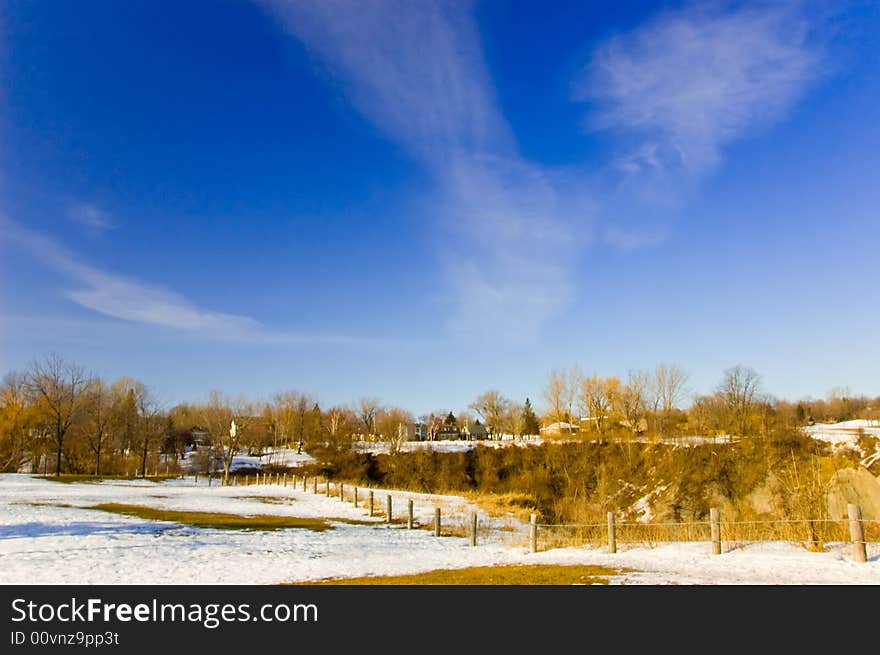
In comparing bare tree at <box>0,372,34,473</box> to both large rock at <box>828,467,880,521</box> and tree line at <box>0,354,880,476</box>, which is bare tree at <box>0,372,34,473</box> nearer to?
tree line at <box>0,354,880,476</box>

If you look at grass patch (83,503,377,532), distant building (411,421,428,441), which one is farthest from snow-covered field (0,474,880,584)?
distant building (411,421,428,441)

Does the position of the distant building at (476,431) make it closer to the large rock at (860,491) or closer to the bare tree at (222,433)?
the bare tree at (222,433)

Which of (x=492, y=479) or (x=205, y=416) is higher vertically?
(x=205, y=416)

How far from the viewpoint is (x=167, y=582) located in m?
11.8

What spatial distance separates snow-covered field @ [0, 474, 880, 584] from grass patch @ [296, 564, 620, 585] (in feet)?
2.03

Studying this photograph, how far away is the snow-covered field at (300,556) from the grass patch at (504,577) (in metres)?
0.62

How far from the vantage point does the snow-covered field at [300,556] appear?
11953 millimetres

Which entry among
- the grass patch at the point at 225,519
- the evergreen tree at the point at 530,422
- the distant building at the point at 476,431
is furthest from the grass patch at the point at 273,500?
the distant building at the point at 476,431

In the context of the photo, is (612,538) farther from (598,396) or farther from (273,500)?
(598,396)

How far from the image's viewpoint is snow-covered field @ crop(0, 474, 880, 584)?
11953 mm

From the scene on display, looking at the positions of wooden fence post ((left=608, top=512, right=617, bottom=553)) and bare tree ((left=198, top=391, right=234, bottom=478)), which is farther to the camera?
bare tree ((left=198, top=391, right=234, bottom=478))
